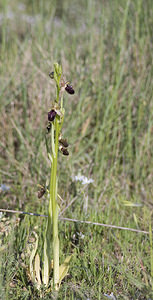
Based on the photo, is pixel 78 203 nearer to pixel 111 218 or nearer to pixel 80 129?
pixel 111 218

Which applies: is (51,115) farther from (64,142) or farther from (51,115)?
(64,142)

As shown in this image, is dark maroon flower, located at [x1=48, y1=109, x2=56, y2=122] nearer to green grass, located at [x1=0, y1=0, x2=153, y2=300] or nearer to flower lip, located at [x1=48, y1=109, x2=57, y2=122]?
flower lip, located at [x1=48, y1=109, x2=57, y2=122]

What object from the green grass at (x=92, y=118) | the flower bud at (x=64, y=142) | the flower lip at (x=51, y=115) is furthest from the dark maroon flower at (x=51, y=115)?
the green grass at (x=92, y=118)

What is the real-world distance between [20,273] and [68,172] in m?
1.10

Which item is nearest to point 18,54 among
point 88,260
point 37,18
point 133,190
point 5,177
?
point 37,18

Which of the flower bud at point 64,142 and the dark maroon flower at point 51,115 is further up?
the dark maroon flower at point 51,115

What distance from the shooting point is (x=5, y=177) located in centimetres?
261

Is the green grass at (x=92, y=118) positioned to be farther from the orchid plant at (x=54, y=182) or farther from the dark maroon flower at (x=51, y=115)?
the dark maroon flower at (x=51, y=115)

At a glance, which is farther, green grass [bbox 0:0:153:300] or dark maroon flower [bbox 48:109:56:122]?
green grass [bbox 0:0:153:300]

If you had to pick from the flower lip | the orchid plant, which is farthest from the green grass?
the flower lip

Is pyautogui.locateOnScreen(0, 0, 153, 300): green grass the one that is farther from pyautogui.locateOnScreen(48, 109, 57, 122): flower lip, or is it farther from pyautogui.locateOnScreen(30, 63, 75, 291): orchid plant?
pyautogui.locateOnScreen(48, 109, 57, 122): flower lip

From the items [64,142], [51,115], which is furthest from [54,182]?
[51,115]

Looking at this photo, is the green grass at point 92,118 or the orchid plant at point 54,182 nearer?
the orchid plant at point 54,182

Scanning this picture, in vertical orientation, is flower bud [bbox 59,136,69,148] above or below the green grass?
below
